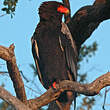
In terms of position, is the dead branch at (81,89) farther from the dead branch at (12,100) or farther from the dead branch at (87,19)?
the dead branch at (87,19)

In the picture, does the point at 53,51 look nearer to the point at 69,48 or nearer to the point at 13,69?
the point at 69,48

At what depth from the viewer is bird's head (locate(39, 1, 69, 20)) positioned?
583cm

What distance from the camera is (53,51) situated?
216 inches

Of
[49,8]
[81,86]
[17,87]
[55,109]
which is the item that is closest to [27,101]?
[17,87]

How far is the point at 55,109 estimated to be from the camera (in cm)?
543

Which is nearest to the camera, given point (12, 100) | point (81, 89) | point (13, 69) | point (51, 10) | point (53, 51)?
point (12, 100)

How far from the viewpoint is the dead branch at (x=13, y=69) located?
3693mm

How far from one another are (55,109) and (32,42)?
4.41ft

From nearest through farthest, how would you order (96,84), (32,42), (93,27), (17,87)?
(17,87) < (96,84) < (32,42) < (93,27)

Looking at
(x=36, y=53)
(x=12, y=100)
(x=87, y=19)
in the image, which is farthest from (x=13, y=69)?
(x=87, y=19)

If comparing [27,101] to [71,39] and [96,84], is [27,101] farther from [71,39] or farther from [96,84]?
[71,39]

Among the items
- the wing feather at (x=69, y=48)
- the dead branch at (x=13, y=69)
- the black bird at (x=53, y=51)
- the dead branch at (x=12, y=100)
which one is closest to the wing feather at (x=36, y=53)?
the black bird at (x=53, y=51)

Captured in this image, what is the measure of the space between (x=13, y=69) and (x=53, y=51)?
176cm

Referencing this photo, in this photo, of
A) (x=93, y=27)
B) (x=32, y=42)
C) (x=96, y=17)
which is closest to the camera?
(x=96, y=17)
